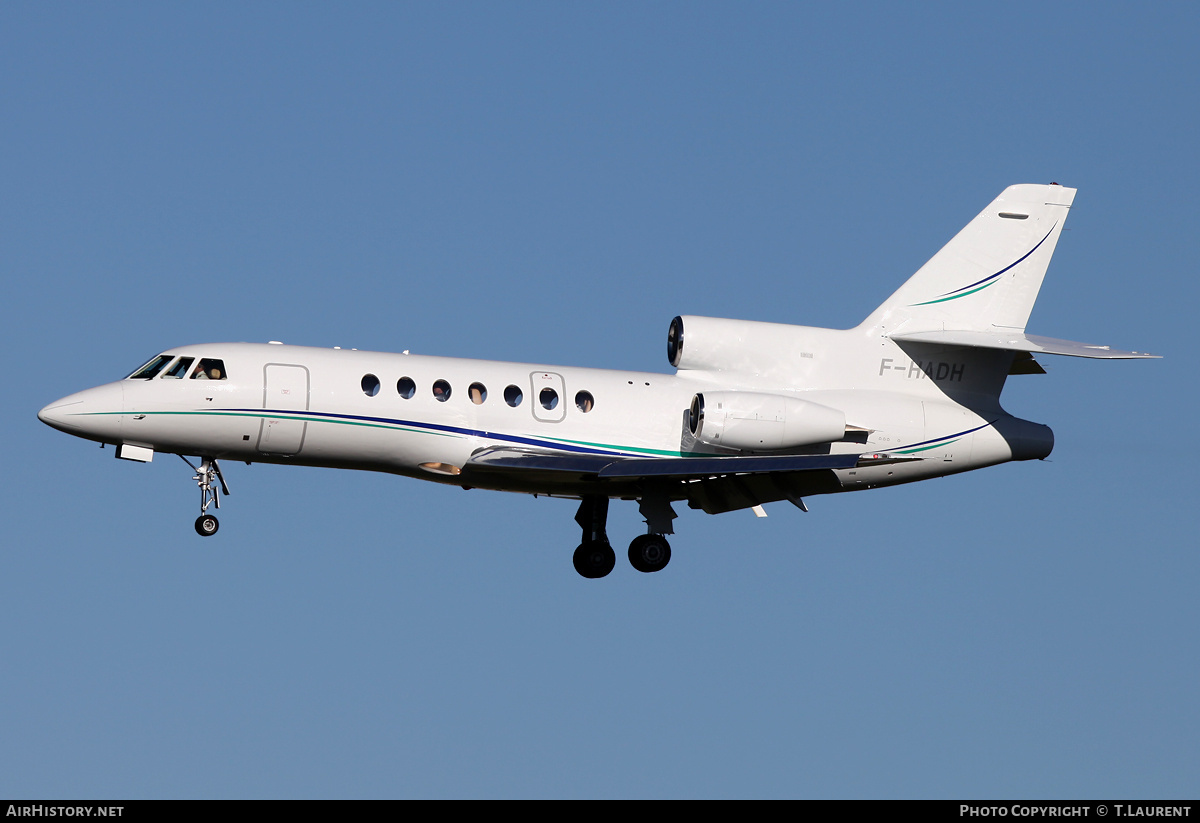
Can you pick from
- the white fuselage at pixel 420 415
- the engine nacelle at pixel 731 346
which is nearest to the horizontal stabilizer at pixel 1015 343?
the white fuselage at pixel 420 415

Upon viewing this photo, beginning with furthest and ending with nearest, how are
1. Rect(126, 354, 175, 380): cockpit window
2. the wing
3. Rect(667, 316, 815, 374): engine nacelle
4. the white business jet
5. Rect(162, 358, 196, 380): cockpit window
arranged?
Rect(667, 316, 815, 374): engine nacelle, Rect(126, 354, 175, 380): cockpit window, Rect(162, 358, 196, 380): cockpit window, the white business jet, the wing

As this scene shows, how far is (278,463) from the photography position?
1073 inches

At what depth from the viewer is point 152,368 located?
26922mm

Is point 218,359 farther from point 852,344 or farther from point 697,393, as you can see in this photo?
point 852,344

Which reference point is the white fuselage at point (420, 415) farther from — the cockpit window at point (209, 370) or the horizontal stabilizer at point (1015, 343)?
the horizontal stabilizer at point (1015, 343)

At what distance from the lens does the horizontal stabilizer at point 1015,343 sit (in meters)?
27.2

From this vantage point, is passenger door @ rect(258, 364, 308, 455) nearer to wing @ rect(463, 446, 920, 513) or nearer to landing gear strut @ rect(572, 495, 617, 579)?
wing @ rect(463, 446, 920, 513)

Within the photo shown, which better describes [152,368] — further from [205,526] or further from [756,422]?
[756,422]

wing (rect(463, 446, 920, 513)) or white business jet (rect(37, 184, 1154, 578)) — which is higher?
white business jet (rect(37, 184, 1154, 578))

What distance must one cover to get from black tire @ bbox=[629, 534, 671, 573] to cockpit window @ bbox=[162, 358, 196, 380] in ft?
27.7

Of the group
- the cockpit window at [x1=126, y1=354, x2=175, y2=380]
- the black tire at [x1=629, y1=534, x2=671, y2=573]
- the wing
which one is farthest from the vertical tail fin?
the cockpit window at [x1=126, y1=354, x2=175, y2=380]

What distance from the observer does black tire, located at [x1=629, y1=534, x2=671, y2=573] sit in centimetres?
2875

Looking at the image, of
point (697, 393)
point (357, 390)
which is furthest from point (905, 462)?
point (357, 390)
